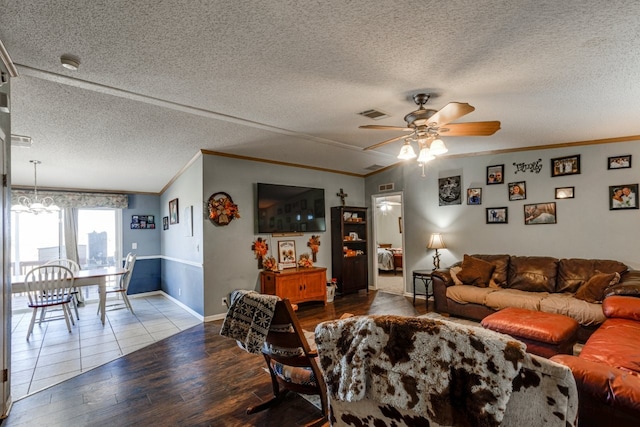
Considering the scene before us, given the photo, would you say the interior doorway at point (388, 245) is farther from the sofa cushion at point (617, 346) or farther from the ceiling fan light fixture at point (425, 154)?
the sofa cushion at point (617, 346)

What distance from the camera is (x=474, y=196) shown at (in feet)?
18.0

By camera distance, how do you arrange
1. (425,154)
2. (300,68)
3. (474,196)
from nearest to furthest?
(300,68) < (425,154) < (474,196)

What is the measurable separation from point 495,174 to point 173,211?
5.77 metres

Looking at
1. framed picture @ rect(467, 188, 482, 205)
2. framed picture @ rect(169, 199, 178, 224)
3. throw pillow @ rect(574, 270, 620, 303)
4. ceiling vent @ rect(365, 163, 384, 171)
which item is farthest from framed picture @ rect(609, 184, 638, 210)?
framed picture @ rect(169, 199, 178, 224)

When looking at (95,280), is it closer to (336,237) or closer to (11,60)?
(11,60)

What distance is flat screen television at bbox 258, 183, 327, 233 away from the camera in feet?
17.2

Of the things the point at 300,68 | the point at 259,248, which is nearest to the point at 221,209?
the point at 259,248

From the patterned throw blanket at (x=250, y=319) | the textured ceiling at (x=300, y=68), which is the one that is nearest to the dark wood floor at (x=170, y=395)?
the patterned throw blanket at (x=250, y=319)

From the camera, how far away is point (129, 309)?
5375mm

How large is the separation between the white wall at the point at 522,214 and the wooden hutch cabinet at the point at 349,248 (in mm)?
906

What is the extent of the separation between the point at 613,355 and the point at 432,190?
13.3 ft

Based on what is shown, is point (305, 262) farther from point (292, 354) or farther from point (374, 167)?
point (292, 354)

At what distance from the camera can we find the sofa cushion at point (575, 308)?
350cm

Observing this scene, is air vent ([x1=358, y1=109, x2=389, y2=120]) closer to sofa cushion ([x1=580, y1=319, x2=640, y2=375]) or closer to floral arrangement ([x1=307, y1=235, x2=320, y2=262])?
sofa cushion ([x1=580, y1=319, x2=640, y2=375])
